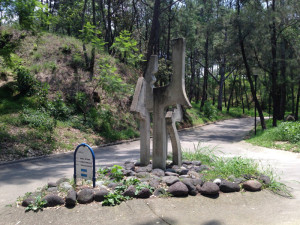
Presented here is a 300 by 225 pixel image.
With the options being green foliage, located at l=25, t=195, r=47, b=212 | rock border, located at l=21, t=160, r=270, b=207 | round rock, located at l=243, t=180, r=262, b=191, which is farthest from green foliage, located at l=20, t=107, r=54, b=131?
round rock, located at l=243, t=180, r=262, b=191

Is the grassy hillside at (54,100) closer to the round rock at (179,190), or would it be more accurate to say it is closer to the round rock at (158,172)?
the round rock at (158,172)

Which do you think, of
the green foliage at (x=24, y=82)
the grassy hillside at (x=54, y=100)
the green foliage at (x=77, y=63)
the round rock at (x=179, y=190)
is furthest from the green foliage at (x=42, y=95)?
the round rock at (x=179, y=190)

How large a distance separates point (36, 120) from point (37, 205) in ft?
27.0

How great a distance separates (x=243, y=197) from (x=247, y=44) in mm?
15582

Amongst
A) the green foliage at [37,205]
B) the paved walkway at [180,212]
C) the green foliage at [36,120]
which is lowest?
the paved walkway at [180,212]

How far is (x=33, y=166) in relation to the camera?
8781 mm

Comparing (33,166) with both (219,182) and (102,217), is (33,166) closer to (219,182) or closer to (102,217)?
(102,217)

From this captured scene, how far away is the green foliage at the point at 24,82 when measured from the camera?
14234mm

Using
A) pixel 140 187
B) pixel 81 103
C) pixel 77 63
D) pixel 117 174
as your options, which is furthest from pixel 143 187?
pixel 77 63

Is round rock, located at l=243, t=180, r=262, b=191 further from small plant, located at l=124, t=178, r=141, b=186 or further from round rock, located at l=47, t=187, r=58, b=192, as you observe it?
round rock, located at l=47, t=187, r=58, b=192

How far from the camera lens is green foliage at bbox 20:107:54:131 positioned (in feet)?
39.2

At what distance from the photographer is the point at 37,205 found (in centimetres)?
457

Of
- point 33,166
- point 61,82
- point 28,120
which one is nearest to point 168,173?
point 33,166

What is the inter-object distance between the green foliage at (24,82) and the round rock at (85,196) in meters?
11.0
